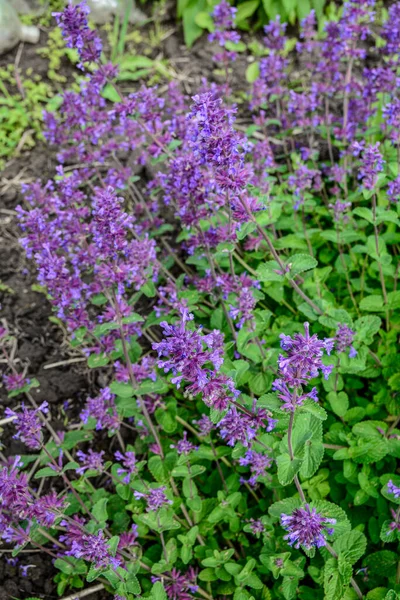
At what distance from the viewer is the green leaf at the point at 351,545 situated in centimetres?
345

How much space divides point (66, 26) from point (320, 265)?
114 inches

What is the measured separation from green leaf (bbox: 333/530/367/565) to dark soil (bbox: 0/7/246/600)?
1838mm

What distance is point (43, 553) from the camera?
4.52 meters

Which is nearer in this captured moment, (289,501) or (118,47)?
(289,501)

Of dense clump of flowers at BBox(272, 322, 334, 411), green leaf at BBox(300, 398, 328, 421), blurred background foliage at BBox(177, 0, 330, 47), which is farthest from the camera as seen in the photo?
blurred background foliage at BBox(177, 0, 330, 47)

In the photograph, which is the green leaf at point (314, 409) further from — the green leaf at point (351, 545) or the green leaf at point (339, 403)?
the green leaf at point (339, 403)

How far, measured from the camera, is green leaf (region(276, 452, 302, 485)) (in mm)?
2902

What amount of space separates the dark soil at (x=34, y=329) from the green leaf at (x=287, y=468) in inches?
85.5

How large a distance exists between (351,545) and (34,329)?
11.9ft

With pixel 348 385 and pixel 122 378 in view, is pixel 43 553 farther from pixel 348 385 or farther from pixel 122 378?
pixel 348 385

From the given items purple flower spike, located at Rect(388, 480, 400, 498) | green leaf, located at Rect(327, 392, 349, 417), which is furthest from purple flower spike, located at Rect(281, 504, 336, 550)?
green leaf, located at Rect(327, 392, 349, 417)

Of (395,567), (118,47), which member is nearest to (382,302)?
(395,567)

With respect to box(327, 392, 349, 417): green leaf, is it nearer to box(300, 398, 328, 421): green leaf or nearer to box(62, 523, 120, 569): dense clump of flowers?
box(300, 398, 328, 421): green leaf

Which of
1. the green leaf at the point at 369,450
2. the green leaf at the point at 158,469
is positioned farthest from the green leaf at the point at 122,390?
the green leaf at the point at 369,450
